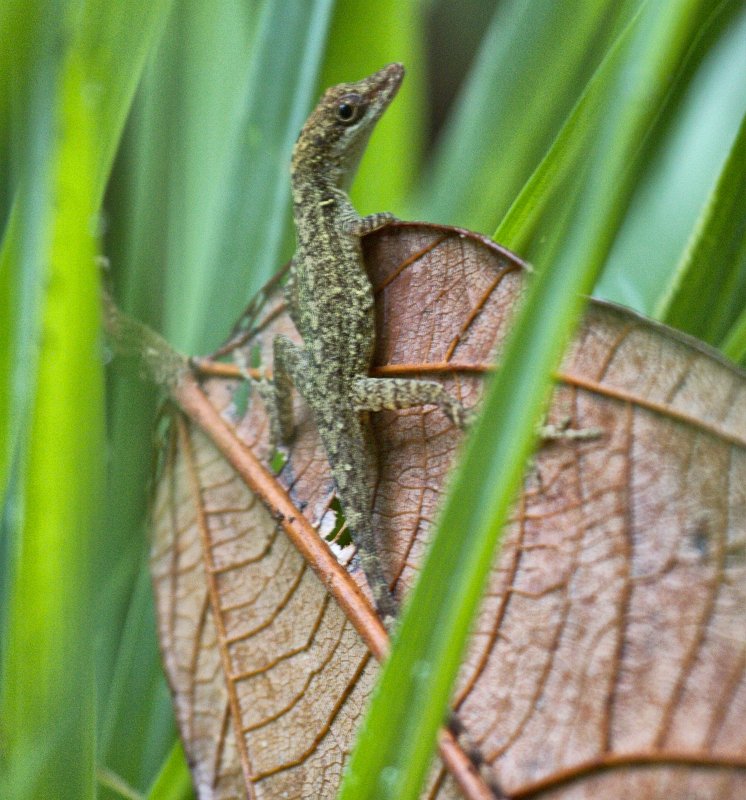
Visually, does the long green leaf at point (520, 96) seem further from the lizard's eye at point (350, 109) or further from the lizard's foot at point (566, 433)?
the lizard's foot at point (566, 433)

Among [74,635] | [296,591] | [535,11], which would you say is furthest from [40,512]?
[535,11]

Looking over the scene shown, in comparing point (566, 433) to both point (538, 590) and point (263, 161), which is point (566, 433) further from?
point (263, 161)

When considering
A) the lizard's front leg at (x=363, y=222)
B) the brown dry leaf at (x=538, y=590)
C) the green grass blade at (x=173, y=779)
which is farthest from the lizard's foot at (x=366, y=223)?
the green grass blade at (x=173, y=779)

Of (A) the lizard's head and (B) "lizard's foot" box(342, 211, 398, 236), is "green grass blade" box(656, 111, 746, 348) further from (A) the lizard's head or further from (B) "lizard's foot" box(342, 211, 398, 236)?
(A) the lizard's head

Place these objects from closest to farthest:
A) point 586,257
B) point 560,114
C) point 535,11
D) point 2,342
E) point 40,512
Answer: point 586,257 < point 40,512 < point 2,342 < point 535,11 < point 560,114

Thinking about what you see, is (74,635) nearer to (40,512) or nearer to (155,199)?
(40,512)

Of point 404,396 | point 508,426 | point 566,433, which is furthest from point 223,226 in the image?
point 508,426
